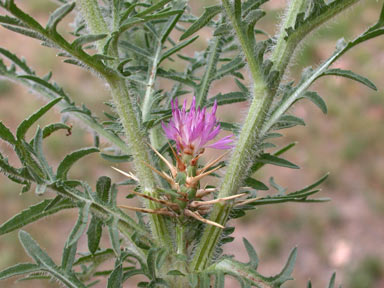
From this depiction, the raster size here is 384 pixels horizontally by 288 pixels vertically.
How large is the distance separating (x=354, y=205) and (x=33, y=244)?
4.23 metres

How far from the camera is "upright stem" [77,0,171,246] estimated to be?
1.18m

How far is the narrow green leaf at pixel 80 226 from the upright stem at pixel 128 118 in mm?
171

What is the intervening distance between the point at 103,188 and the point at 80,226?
130 mm

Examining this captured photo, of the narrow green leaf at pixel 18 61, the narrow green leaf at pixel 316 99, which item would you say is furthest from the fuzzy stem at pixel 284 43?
the narrow green leaf at pixel 18 61

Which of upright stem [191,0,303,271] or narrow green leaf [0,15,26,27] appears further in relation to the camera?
upright stem [191,0,303,271]

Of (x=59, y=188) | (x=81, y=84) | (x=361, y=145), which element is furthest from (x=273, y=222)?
(x=59, y=188)

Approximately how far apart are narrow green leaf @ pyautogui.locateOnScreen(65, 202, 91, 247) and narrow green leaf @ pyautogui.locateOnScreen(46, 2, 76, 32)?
0.40 m

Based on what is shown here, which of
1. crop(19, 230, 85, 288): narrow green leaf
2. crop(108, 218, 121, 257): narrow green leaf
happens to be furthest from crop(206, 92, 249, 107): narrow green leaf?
crop(19, 230, 85, 288): narrow green leaf

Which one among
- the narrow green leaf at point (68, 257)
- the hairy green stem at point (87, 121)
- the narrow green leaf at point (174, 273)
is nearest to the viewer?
the narrow green leaf at point (174, 273)

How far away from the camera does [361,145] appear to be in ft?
17.1

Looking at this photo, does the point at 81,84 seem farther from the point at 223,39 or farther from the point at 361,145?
the point at 223,39

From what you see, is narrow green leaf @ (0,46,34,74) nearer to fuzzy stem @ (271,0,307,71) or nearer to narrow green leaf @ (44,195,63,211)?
narrow green leaf @ (44,195,63,211)

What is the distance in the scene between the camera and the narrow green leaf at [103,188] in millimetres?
1126

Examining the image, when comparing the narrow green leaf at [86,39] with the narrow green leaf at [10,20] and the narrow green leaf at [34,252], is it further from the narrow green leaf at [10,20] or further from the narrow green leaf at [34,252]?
the narrow green leaf at [34,252]
